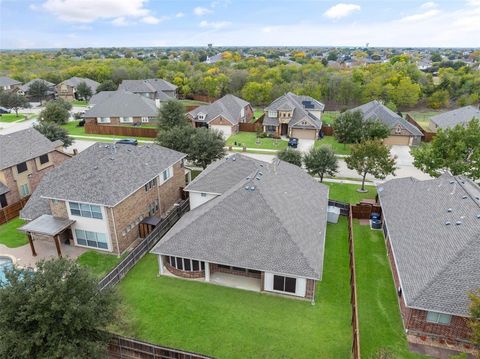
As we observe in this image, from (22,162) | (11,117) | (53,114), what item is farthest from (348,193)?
(11,117)

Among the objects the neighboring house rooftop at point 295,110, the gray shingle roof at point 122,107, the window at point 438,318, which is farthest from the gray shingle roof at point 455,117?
the gray shingle roof at point 122,107

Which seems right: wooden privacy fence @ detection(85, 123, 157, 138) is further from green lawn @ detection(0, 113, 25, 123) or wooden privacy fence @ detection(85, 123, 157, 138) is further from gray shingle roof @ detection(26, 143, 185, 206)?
gray shingle roof @ detection(26, 143, 185, 206)

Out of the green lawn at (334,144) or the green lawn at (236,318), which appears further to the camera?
the green lawn at (334,144)

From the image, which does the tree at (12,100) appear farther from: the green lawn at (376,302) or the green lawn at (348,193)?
the green lawn at (376,302)

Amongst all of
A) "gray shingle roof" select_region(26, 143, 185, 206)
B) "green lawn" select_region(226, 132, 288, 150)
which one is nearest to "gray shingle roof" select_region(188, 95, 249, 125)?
"green lawn" select_region(226, 132, 288, 150)

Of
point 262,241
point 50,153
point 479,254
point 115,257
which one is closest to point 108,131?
point 50,153

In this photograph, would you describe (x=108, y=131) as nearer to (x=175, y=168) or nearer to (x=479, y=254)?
(x=175, y=168)

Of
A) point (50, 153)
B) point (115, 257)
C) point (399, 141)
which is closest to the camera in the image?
point (115, 257)
